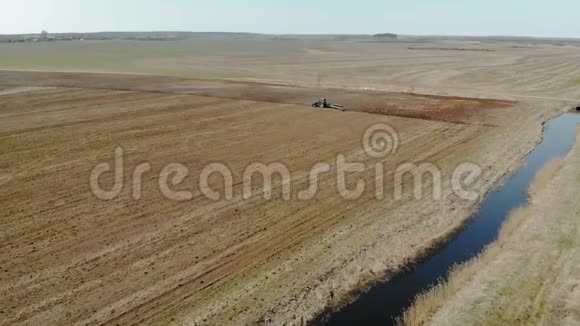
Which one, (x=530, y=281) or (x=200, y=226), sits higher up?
(x=200, y=226)

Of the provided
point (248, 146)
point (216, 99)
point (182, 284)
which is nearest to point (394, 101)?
point (216, 99)

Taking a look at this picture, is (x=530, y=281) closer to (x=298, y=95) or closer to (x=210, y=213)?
(x=210, y=213)

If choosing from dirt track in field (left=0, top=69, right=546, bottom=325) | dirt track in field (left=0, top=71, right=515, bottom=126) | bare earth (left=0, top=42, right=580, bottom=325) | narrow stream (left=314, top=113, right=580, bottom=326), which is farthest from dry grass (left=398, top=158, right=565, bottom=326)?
dirt track in field (left=0, top=71, right=515, bottom=126)

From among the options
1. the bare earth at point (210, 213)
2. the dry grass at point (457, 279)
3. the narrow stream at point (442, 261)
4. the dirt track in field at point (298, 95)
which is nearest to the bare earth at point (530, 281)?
the dry grass at point (457, 279)

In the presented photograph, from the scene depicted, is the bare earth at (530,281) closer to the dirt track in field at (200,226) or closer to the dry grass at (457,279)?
the dry grass at (457,279)

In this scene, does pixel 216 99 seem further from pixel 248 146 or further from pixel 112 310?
pixel 112 310

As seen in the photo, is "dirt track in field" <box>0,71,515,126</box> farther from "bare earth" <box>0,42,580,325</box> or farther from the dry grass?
the dry grass

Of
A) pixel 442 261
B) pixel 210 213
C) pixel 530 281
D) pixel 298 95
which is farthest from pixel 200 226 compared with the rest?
pixel 298 95
